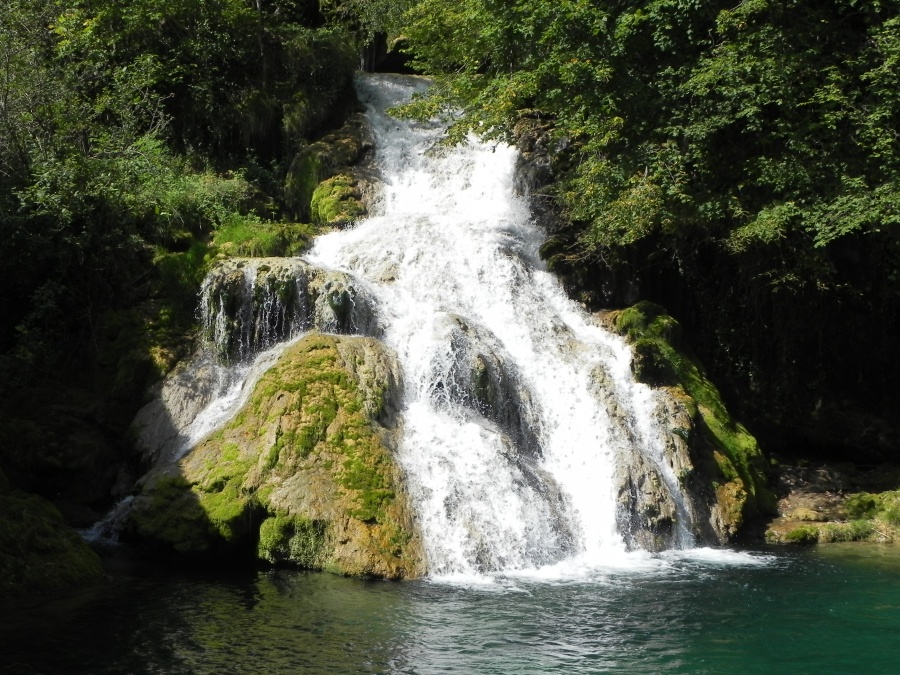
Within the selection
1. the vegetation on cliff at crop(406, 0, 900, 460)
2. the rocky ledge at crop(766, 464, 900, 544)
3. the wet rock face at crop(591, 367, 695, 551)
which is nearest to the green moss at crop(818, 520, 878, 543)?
the rocky ledge at crop(766, 464, 900, 544)

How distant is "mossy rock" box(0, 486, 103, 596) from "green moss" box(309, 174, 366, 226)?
32.4 feet

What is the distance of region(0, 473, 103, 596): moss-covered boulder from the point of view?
387 inches

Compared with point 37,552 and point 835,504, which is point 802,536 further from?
point 37,552

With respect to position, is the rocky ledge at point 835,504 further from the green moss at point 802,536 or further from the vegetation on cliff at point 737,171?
the vegetation on cliff at point 737,171

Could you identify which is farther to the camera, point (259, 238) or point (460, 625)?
point (259, 238)

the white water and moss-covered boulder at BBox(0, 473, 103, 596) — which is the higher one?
the white water

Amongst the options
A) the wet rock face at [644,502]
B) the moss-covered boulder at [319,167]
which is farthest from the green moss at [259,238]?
the wet rock face at [644,502]

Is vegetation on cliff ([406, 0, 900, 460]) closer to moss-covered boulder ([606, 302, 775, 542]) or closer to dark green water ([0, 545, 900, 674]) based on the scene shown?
moss-covered boulder ([606, 302, 775, 542])

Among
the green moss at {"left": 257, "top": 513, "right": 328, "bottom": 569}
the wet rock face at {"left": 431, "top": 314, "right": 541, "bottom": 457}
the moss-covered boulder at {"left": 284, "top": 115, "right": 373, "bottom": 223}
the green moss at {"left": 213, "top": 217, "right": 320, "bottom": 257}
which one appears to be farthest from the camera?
the moss-covered boulder at {"left": 284, "top": 115, "right": 373, "bottom": 223}

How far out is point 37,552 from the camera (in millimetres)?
10211

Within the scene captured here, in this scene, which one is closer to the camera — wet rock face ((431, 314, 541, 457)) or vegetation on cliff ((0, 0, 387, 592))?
wet rock face ((431, 314, 541, 457))

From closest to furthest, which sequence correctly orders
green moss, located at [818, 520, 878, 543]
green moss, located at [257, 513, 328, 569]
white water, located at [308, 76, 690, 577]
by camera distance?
green moss, located at [257, 513, 328, 569] < white water, located at [308, 76, 690, 577] < green moss, located at [818, 520, 878, 543]

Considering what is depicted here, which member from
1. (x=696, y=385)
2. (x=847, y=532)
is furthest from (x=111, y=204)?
(x=847, y=532)

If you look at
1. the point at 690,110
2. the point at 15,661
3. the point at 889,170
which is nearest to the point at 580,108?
the point at 690,110
